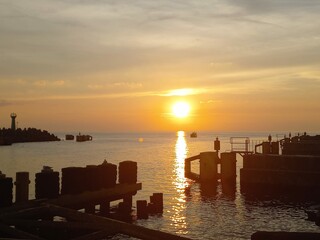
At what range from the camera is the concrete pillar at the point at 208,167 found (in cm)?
4519

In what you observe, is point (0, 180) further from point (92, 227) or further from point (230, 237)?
point (230, 237)

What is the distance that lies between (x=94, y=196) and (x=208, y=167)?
28067 millimetres

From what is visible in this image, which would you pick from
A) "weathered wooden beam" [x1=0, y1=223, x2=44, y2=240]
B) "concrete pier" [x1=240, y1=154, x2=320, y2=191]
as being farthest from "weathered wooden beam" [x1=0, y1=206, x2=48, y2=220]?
"concrete pier" [x1=240, y1=154, x2=320, y2=191]

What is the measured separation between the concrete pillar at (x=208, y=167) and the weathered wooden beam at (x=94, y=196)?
22942 mm

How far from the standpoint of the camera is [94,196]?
19234 mm

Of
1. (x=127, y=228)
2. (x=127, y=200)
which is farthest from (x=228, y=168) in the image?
(x=127, y=228)

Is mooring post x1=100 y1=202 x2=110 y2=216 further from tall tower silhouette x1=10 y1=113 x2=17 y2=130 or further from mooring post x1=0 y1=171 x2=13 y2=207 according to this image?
tall tower silhouette x1=10 y1=113 x2=17 y2=130

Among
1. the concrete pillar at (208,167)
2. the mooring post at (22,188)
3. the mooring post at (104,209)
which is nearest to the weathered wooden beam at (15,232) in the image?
the mooring post at (22,188)

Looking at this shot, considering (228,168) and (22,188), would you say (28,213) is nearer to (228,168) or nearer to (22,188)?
(22,188)

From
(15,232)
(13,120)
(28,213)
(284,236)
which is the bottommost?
(15,232)

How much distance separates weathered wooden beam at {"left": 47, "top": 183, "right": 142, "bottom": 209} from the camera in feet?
57.3

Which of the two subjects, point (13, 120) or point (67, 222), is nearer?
point (67, 222)

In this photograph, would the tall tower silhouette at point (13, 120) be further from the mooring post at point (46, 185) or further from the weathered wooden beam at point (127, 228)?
the weathered wooden beam at point (127, 228)

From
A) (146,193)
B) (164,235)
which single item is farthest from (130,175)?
(146,193)
